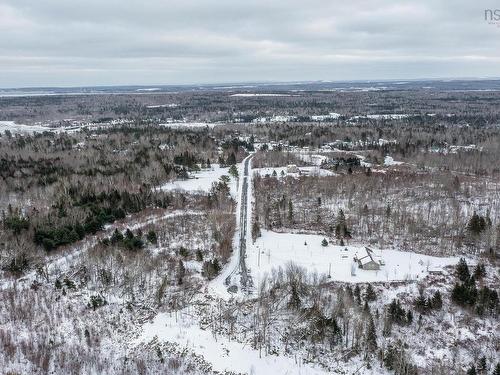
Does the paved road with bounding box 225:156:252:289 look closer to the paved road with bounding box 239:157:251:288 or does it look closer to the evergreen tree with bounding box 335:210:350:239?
the paved road with bounding box 239:157:251:288

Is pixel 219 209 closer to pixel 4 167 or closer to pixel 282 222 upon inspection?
pixel 282 222

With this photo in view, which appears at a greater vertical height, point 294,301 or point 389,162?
point 389,162

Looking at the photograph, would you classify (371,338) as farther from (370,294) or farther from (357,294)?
(370,294)

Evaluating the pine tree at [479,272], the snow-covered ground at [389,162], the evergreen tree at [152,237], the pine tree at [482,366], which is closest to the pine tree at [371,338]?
the pine tree at [482,366]

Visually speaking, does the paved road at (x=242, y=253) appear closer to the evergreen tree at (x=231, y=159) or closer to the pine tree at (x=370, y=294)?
the pine tree at (x=370, y=294)

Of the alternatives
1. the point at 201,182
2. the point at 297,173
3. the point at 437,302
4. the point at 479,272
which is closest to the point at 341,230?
the point at 479,272

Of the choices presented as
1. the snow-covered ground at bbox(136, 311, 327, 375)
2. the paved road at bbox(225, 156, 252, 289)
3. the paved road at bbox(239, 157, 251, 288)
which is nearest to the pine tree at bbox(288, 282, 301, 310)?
the paved road at bbox(225, 156, 252, 289)
